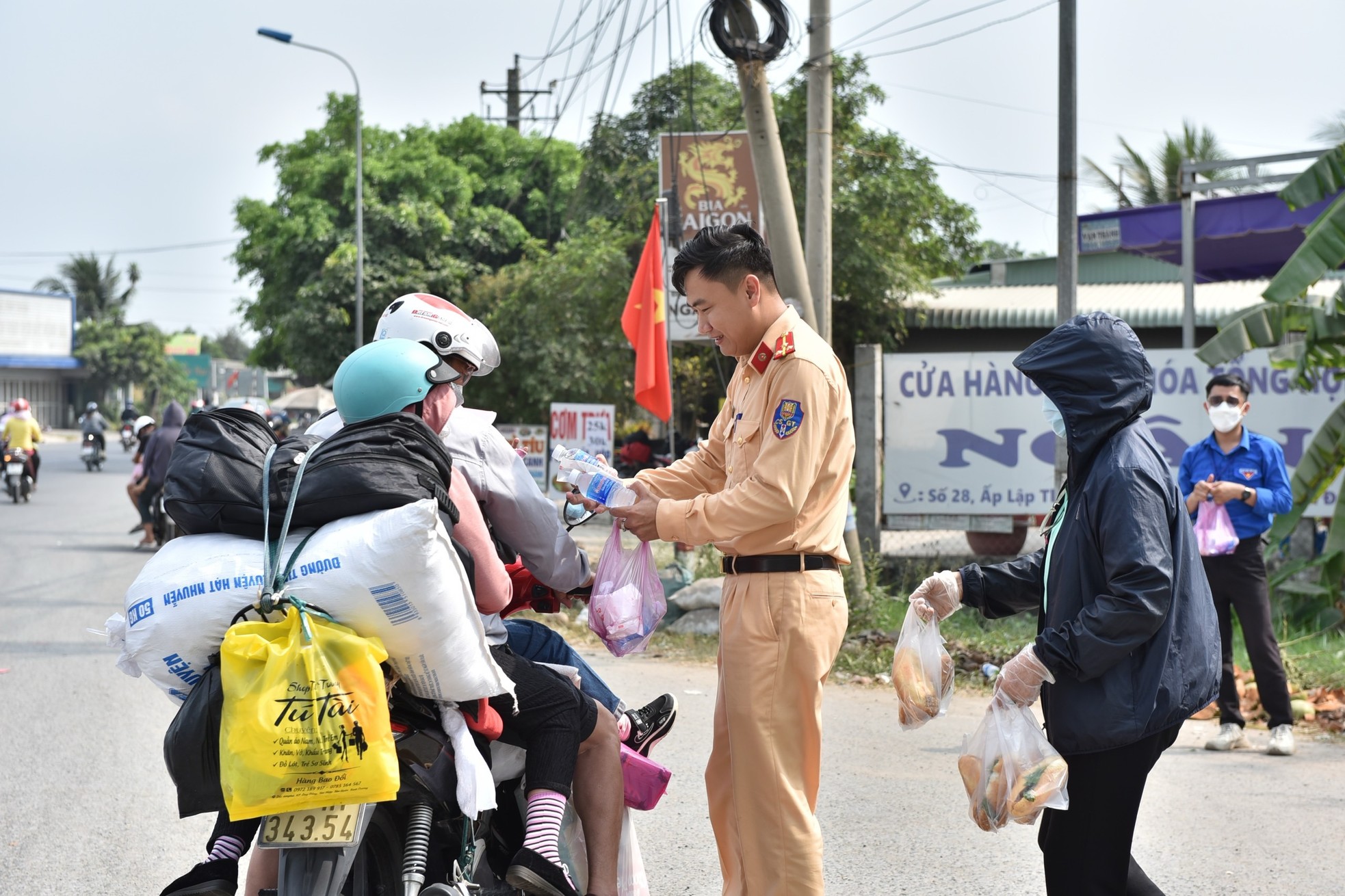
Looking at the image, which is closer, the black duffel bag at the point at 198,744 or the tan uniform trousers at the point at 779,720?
the black duffel bag at the point at 198,744

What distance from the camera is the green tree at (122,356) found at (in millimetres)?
63938

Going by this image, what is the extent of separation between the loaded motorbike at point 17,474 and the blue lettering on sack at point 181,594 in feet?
69.5

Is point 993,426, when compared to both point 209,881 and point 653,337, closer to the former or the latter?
point 653,337

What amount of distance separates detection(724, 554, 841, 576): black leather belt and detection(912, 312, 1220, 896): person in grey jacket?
62 centimetres

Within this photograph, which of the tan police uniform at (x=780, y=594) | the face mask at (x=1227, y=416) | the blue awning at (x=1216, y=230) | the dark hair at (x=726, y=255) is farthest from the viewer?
the blue awning at (x=1216, y=230)

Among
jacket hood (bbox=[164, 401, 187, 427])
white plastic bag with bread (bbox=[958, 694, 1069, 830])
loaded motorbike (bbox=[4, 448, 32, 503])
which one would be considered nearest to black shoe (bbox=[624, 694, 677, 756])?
white plastic bag with bread (bbox=[958, 694, 1069, 830])

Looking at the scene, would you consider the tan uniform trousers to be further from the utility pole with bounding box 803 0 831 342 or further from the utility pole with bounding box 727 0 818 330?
the utility pole with bounding box 803 0 831 342

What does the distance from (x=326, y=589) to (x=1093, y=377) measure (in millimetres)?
1864

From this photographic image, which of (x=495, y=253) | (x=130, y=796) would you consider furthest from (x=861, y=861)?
(x=495, y=253)

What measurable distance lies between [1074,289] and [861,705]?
12.0 ft

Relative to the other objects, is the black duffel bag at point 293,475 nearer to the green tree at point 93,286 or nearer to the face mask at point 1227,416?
the face mask at point 1227,416

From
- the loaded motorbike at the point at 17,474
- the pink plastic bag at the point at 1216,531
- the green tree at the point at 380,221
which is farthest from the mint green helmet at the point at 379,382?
the green tree at the point at 380,221

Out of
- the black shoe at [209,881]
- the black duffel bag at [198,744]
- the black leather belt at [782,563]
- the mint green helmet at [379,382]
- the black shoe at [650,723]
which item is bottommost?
the black shoe at [209,881]

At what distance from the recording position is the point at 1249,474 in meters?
6.48
